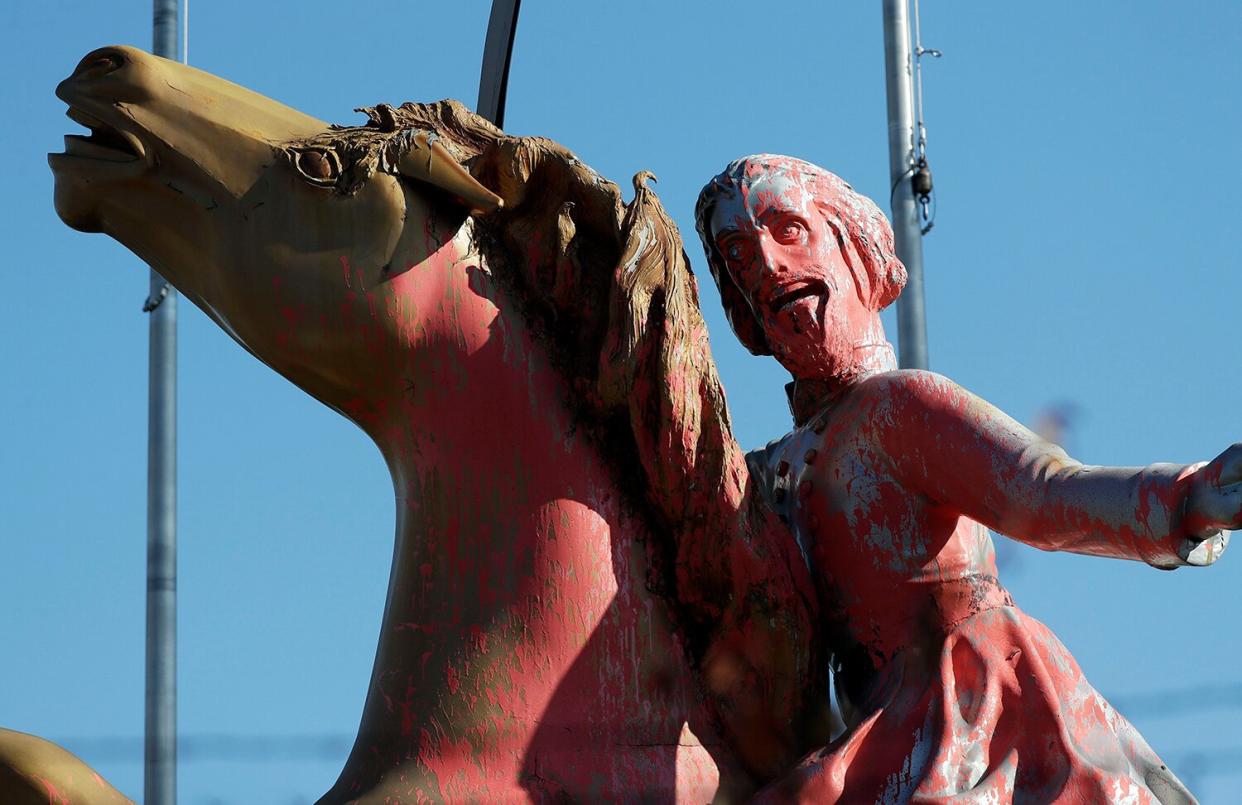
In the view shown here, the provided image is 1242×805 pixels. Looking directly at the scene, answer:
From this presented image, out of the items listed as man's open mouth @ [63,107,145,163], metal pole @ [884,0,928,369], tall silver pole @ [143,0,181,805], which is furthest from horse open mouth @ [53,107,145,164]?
metal pole @ [884,0,928,369]

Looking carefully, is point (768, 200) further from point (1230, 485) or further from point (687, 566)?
point (1230, 485)

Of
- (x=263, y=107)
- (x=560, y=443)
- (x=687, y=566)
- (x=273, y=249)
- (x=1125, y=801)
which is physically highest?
(x=263, y=107)

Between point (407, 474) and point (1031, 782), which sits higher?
point (407, 474)

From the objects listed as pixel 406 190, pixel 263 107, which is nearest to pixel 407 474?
pixel 406 190

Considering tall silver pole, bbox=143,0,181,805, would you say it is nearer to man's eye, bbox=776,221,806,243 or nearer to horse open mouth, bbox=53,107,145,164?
horse open mouth, bbox=53,107,145,164

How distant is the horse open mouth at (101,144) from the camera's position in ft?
9.11

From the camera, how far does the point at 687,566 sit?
9.14ft

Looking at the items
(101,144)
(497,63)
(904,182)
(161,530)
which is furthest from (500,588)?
(904,182)

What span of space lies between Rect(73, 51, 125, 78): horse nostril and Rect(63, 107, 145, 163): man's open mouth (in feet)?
0.18

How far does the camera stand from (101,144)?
9.22ft

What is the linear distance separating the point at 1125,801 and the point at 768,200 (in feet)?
3.33

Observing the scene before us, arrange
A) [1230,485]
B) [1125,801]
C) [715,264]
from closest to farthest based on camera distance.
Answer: [1230,485] → [1125,801] → [715,264]

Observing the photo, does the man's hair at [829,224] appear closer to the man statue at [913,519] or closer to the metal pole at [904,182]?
the man statue at [913,519]

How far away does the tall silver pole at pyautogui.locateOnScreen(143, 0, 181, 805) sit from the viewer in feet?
25.0
